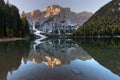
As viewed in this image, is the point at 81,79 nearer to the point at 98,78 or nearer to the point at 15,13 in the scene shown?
the point at 98,78

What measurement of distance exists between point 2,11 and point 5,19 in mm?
6187

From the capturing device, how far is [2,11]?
4338 inches

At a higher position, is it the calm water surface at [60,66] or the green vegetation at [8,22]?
the green vegetation at [8,22]

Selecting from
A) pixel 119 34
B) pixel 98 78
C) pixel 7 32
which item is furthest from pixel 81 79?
pixel 119 34

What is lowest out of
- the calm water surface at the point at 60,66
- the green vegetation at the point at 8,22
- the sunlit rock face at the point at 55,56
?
the sunlit rock face at the point at 55,56

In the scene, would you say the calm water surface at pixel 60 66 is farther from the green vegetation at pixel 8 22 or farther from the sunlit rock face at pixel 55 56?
the green vegetation at pixel 8 22

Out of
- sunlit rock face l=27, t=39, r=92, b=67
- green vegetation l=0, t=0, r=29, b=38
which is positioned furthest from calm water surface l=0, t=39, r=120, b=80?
green vegetation l=0, t=0, r=29, b=38

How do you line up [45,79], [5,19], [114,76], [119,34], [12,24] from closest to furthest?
1. [45,79]
2. [114,76]
3. [5,19]
4. [12,24]
5. [119,34]

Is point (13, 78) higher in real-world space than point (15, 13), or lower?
lower

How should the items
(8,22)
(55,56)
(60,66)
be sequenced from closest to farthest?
(60,66) < (55,56) < (8,22)

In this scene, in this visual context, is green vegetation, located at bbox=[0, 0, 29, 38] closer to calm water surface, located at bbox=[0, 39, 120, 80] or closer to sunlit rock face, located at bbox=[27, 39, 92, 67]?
sunlit rock face, located at bbox=[27, 39, 92, 67]

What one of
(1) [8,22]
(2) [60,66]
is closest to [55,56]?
(2) [60,66]

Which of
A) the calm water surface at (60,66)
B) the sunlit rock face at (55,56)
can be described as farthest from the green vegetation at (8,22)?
the calm water surface at (60,66)

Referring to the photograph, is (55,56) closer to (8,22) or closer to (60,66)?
(60,66)
